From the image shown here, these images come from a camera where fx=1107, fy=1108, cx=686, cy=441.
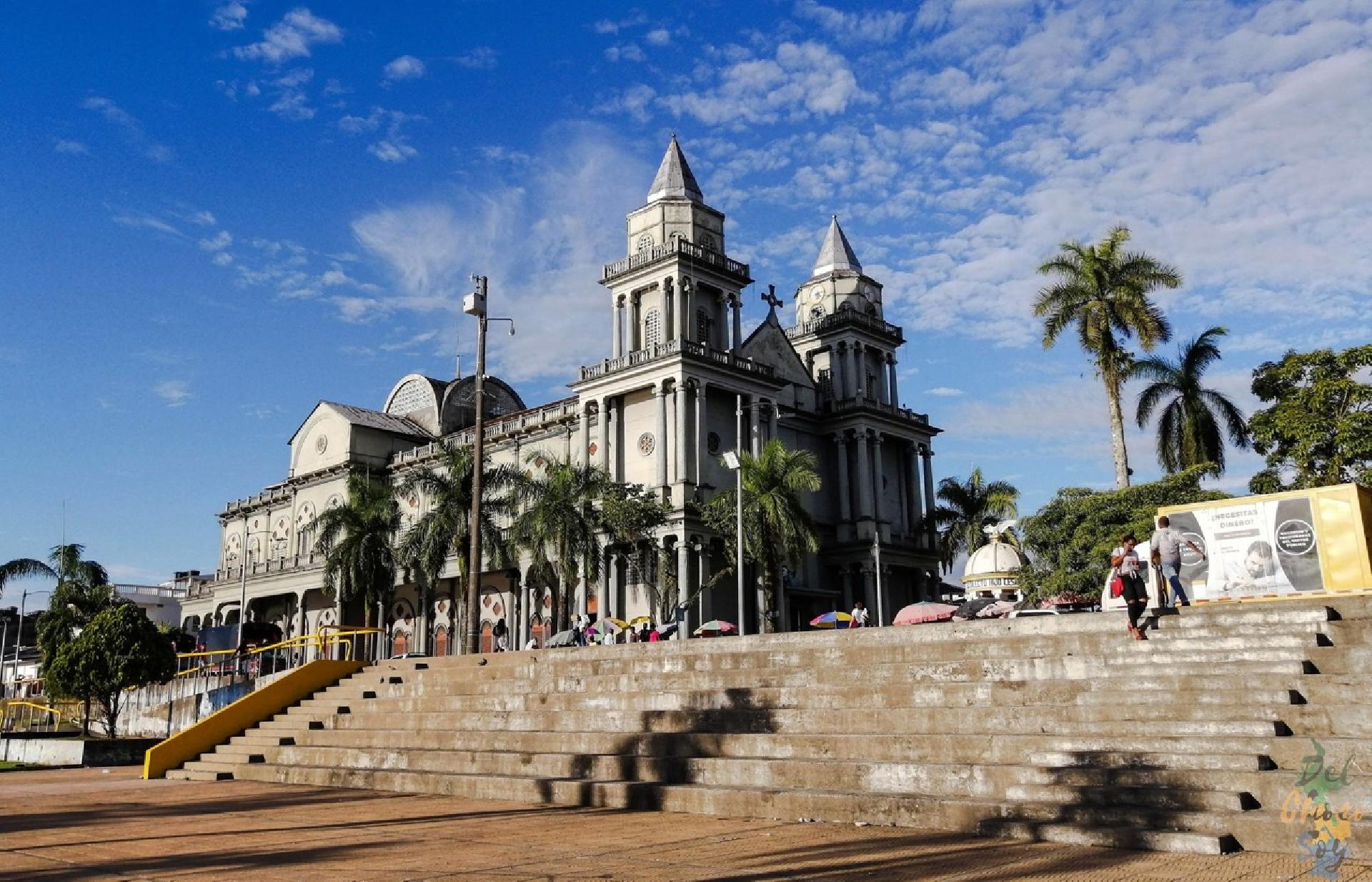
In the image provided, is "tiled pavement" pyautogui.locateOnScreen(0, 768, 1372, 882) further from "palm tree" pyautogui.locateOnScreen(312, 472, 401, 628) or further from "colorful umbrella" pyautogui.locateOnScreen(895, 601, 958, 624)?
"palm tree" pyautogui.locateOnScreen(312, 472, 401, 628)

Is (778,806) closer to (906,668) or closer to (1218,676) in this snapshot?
(906,668)

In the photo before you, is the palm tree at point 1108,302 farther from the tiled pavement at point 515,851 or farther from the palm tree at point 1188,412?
the tiled pavement at point 515,851

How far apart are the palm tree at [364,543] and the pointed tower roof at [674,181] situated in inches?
735

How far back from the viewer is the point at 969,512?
59531 millimetres

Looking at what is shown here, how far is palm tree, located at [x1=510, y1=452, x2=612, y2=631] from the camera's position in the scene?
39.6 metres

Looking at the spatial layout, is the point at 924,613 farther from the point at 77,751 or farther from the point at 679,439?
the point at 77,751

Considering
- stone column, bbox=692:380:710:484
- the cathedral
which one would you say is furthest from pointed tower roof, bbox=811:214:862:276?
stone column, bbox=692:380:710:484

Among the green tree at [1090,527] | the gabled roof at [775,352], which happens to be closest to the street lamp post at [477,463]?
the green tree at [1090,527]

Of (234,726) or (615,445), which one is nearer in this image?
(234,726)

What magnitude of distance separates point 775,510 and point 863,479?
1727 cm

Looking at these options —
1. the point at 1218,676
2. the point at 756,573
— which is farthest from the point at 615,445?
the point at 1218,676

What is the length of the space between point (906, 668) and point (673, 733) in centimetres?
343

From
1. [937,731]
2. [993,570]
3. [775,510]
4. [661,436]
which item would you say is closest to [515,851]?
[937,731]

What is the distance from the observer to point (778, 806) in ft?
39.2
